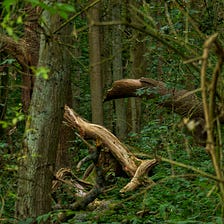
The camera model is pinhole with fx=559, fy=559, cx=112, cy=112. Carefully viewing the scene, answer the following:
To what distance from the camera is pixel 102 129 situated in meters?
9.68

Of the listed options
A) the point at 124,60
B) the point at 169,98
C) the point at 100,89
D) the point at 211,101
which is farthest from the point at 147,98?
the point at 124,60

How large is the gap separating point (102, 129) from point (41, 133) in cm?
408

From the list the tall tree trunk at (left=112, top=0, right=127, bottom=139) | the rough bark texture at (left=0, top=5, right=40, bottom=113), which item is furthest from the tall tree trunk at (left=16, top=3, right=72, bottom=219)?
the tall tree trunk at (left=112, top=0, right=127, bottom=139)

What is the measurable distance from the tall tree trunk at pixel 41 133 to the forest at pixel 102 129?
1cm

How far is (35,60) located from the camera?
27.2ft

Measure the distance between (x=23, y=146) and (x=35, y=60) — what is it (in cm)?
283

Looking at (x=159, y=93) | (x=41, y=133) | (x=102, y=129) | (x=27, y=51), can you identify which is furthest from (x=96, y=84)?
(x=41, y=133)

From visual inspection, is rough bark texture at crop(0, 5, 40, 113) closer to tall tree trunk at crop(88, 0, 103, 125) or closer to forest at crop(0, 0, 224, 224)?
forest at crop(0, 0, 224, 224)

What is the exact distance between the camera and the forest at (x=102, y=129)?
335 centimetres

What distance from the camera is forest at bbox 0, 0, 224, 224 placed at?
3.35 m

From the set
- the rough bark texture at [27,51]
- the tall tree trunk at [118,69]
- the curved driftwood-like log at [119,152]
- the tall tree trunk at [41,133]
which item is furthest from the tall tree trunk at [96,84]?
the tall tree trunk at [41,133]

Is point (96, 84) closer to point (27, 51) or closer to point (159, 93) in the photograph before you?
point (159, 93)

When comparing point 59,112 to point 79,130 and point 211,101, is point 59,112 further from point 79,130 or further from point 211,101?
point 79,130

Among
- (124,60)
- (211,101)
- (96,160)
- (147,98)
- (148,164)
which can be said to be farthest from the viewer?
(124,60)
